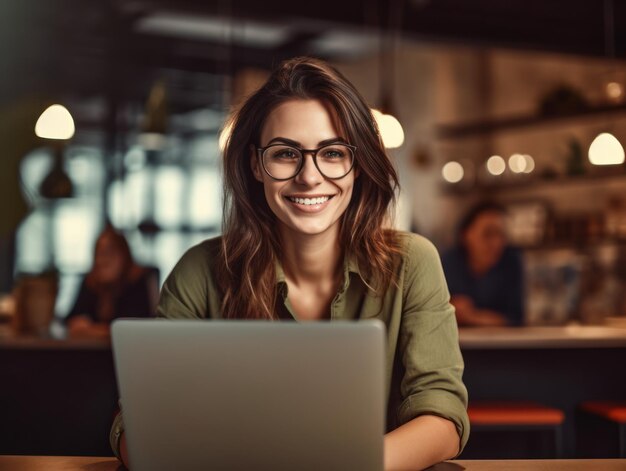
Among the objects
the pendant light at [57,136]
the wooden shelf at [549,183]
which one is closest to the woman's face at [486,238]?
the wooden shelf at [549,183]

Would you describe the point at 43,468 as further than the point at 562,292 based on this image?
No

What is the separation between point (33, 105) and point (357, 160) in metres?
6.66

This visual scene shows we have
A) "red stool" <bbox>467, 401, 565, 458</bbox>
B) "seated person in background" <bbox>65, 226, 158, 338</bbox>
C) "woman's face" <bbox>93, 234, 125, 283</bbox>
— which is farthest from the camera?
"woman's face" <bbox>93, 234, 125, 283</bbox>

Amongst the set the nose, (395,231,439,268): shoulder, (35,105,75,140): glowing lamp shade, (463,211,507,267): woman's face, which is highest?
(35,105,75,140): glowing lamp shade

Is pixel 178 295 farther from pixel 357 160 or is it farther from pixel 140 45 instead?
pixel 140 45

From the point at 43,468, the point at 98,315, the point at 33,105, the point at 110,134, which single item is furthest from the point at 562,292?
the point at 43,468

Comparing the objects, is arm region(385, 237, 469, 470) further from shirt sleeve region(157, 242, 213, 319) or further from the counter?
the counter

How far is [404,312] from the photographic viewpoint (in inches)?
67.4

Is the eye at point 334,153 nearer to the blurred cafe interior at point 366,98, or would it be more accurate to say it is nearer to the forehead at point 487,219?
the blurred cafe interior at point 366,98

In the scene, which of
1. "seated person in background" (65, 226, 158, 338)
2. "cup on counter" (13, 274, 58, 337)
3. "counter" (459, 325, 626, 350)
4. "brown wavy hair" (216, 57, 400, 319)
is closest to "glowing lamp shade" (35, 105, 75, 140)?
"seated person in background" (65, 226, 158, 338)

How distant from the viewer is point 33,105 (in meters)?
7.66

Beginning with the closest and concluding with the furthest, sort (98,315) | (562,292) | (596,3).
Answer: (98,315)
(596,3)
(562,292)

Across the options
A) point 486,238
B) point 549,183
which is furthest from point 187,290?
point 549,183

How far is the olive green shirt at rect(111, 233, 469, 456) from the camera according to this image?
1.55m
